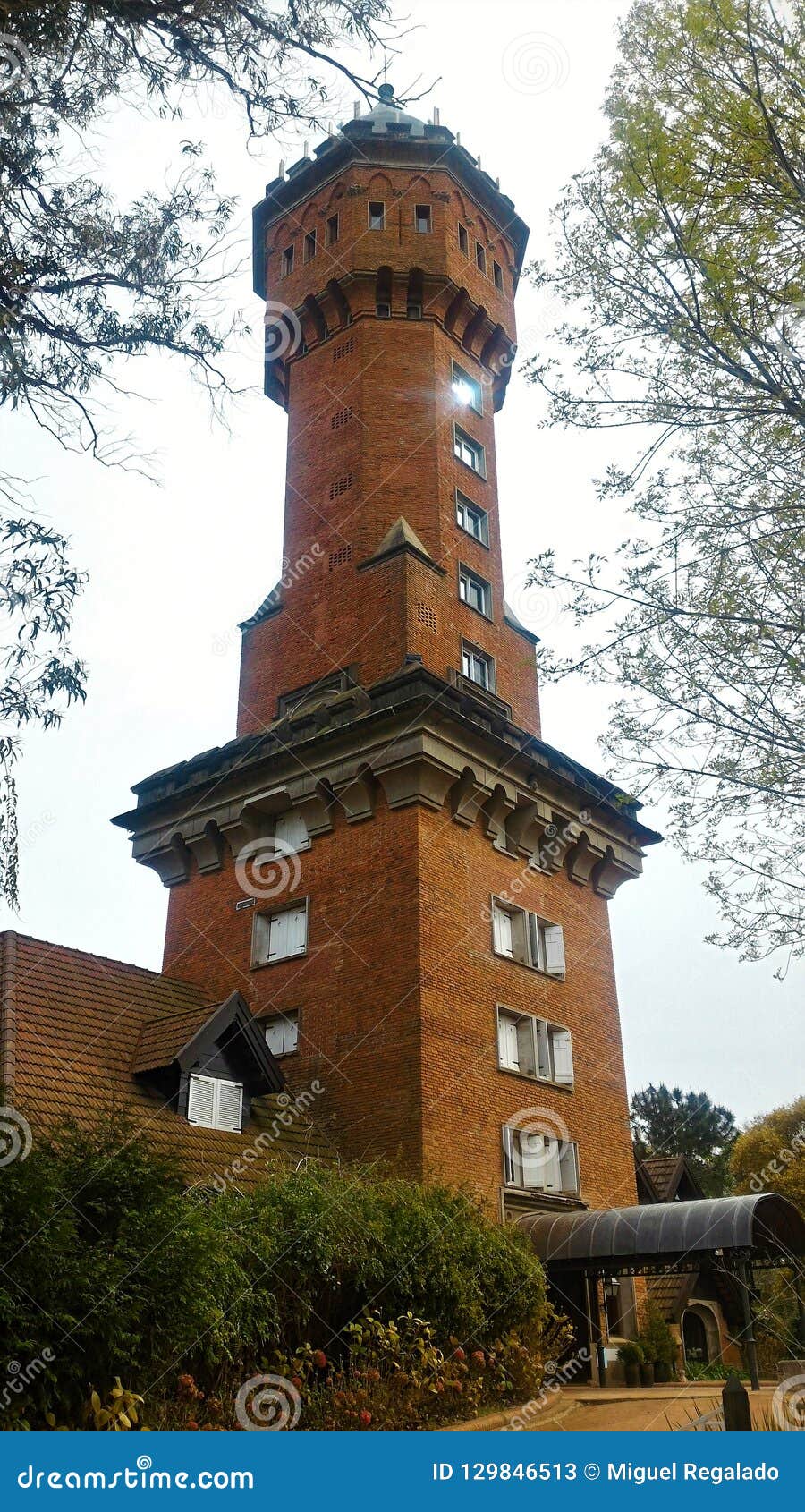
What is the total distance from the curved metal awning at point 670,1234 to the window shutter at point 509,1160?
678 millimetres

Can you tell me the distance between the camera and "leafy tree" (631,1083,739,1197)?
57.8 meters

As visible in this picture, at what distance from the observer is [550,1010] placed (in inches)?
896

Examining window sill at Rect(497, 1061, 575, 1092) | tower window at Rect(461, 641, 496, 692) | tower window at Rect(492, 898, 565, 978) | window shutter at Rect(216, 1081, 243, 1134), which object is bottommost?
window shutter at Rect(216, 1081, 243, 1134)

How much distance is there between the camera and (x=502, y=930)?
22531 millimetres

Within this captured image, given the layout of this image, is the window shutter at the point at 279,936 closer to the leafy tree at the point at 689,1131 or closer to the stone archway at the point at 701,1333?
the stone archway at the point at 701,1333

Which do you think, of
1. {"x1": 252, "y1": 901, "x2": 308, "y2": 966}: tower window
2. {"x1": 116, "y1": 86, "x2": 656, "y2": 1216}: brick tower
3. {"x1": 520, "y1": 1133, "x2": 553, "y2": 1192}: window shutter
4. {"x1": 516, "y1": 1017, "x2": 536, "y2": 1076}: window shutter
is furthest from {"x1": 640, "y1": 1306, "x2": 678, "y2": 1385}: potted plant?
{"x1": 252, "y1": 901, "x2": 308, "y2": 966}: tower window

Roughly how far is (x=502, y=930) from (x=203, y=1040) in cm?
690

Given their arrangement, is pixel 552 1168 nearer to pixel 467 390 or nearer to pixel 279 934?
pixel 279 934

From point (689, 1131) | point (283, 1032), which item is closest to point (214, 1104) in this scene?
point (283, 1032)

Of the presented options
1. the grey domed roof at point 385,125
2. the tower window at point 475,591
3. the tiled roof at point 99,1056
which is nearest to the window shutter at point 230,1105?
the tiled roof at point 99,1056

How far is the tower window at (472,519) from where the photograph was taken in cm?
2673

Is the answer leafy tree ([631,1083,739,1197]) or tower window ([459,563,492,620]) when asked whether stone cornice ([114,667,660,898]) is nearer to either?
tower window ([459,563,492,620])

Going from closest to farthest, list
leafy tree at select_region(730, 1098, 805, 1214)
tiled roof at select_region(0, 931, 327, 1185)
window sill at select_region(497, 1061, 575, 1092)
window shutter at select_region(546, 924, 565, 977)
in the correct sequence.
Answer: tiled roof at select_region(0, 931, 327, 1185) → window sill at select_region(497, 1061, 575, 1092) → window shutter at select_region(546, 924, 565, 977) → leafy tree at select_region(730, 1098, 805, 1214)

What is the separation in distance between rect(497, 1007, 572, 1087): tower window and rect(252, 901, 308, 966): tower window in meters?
4.14
